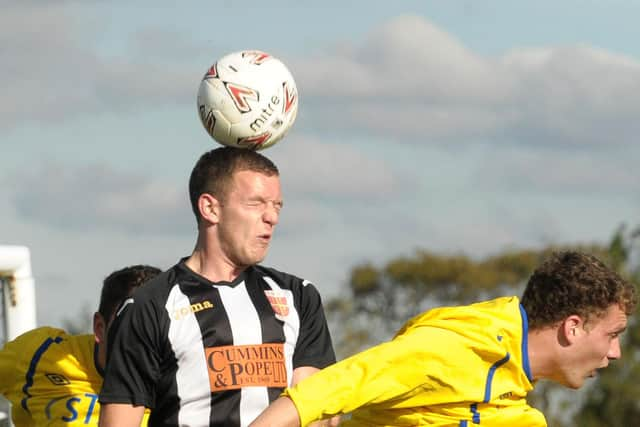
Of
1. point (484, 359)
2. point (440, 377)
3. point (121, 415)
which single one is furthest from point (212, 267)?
point (484, 359)

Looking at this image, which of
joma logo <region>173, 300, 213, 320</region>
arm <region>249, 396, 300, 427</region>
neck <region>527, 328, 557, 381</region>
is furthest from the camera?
neck <region>527, 328, 557, 381</region>

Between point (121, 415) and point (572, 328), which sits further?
point (572, 328)

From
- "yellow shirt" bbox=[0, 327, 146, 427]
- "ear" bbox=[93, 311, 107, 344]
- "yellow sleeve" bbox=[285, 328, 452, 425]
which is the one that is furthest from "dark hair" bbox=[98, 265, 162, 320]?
"yellow sleeve" bbox=[285, 328, 452, 425]

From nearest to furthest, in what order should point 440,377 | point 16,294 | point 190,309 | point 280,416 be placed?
1. point 280,416
2. point 440,377
3. point 190,309
4. point 16,294

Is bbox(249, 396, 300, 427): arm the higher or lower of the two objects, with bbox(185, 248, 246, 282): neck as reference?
lower

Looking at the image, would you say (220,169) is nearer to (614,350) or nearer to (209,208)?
(209,208)

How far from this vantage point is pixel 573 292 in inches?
229

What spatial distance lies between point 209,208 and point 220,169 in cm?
18

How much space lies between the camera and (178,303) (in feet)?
18.6

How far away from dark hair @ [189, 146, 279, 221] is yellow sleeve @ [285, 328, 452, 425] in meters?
1.07

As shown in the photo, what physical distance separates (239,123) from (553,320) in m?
1.67

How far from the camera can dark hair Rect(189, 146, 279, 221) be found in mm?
5875

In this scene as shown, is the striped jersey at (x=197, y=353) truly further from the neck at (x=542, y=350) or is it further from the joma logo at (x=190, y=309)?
the neck at (x=542, y=350)

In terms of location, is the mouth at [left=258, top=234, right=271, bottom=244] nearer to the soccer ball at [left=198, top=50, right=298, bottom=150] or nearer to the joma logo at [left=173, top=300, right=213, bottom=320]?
the joma logo at [left=173, top=300, right=213, bottom=320]
